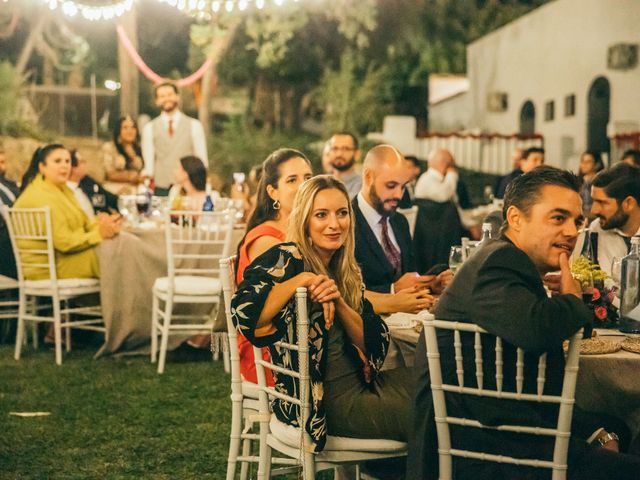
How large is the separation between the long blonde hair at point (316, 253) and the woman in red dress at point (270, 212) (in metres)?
0.44

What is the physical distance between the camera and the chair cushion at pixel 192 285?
19.5 ft

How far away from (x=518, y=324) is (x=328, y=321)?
2.02ft

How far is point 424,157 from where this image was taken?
16812 millimetres

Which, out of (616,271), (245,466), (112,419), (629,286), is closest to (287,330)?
(245,466)

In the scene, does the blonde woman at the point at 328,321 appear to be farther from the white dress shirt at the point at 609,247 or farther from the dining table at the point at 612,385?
the white dress shirt at the point at 609,247

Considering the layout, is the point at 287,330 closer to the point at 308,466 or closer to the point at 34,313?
the point at 308,466

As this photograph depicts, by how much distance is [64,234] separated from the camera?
619 centimetres

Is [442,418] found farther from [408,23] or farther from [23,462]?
[408,23]

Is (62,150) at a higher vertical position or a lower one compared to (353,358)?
higher

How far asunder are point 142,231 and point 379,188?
8.14 feet

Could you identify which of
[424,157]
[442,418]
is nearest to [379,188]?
[442,418]

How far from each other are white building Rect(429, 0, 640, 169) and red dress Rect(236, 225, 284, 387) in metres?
9.24

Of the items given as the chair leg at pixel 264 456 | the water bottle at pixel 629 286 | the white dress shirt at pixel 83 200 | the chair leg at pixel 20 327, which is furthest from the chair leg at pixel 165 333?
the water bottle at pixel 629 286

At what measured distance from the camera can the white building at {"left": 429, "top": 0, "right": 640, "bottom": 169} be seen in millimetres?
12492
